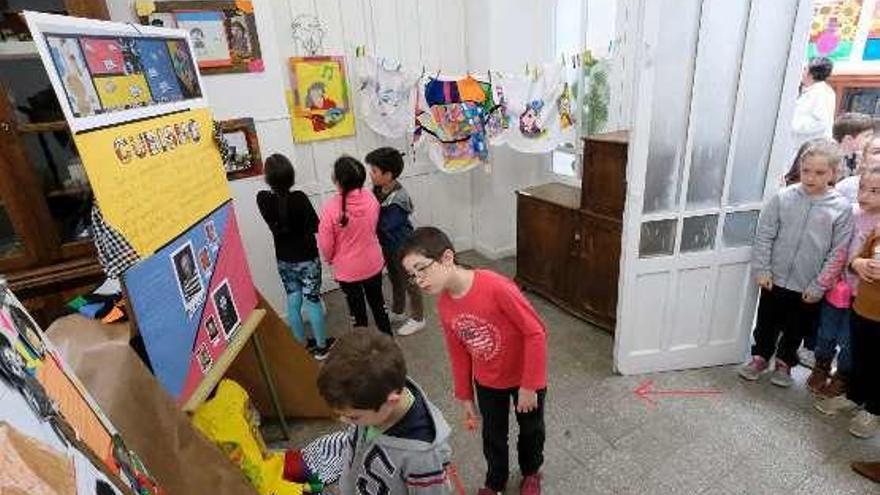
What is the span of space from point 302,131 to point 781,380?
313 centimetres

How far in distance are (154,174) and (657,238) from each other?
208 cm

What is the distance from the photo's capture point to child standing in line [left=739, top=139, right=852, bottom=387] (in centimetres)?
207

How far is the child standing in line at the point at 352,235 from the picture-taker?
8.05ft

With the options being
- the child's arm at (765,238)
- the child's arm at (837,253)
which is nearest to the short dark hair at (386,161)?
the child's arm at (765,238)

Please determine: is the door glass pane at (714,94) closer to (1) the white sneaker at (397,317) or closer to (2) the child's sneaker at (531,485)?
(2) the child's sneaker at (531,485)

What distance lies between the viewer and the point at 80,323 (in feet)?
4.54

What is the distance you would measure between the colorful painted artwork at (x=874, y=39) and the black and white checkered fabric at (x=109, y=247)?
5.78 m

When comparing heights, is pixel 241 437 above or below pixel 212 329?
below

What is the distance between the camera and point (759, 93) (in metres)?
2.19

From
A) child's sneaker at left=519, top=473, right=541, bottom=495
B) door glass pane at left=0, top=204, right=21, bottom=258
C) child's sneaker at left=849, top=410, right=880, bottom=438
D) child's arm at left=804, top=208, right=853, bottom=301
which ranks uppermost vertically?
door glass pane at left=0, top=204, right=21, bottom=258

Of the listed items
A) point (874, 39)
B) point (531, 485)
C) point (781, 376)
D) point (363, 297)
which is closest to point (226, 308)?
point (363, 297)

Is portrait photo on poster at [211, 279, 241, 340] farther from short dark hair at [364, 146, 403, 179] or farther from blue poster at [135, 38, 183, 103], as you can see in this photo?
short dark hair at [364, 146, 403, 179]

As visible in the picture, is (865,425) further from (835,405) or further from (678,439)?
(678,439)

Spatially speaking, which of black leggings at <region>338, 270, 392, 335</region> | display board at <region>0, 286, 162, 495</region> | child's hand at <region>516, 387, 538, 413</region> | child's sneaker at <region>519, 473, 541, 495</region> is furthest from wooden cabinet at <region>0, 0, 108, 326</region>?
child's sneaker at <region>519, 473, 541, 495</region>
